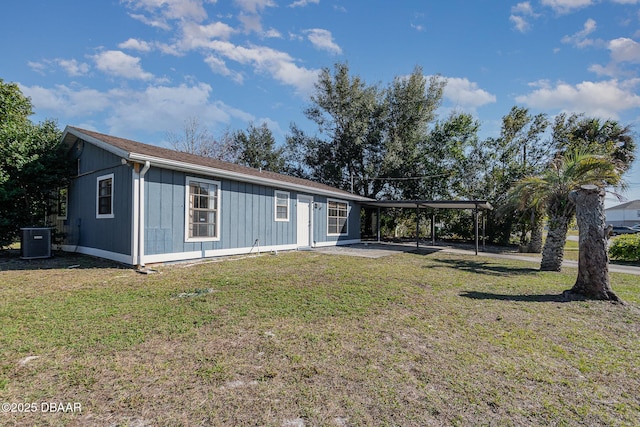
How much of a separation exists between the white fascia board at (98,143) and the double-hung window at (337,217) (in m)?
8.33

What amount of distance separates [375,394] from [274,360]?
99 centimetres

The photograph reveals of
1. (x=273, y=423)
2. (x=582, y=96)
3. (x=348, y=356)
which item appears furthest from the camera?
(x=582, y=96)

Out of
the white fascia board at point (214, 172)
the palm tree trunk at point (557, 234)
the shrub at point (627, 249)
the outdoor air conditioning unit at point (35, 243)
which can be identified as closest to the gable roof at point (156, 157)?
the white fascia board at point (214, 172)

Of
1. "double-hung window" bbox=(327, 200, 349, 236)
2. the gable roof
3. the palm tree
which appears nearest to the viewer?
the gable roof

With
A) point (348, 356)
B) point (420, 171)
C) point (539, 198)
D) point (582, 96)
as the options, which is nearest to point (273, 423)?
point (348, 356)

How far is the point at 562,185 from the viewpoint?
8367mm

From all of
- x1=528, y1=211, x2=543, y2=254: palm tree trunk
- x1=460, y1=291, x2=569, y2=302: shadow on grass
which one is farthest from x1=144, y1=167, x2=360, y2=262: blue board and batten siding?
x1=528, y1=211, x2=543, y2=254: palm tree trunk

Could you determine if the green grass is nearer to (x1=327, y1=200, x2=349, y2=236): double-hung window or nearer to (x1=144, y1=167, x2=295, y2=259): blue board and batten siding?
(x1=144, y1=167, x2=295, y2=259): blue board and batten siding

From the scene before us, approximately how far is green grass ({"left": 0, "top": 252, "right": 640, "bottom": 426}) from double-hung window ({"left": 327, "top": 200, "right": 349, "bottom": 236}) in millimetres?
8206

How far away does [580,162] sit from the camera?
26.7 feet

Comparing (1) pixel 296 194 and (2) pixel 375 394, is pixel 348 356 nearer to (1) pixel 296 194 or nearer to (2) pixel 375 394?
(2) pixel 375 394

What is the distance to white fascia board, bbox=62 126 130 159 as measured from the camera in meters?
7.10

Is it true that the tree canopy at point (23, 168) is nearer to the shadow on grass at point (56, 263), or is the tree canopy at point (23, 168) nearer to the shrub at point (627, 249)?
the shadow on grass at point (56, 263)

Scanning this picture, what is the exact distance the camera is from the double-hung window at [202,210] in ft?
26.8
